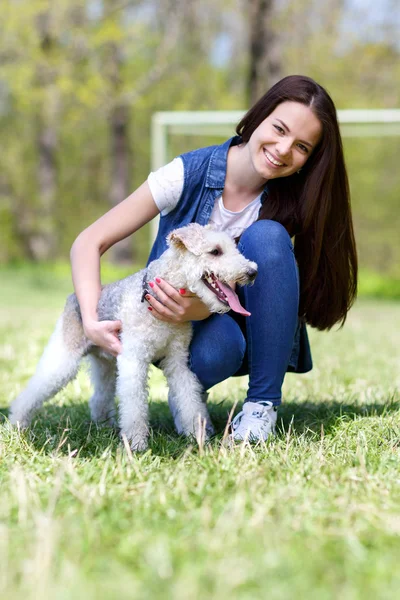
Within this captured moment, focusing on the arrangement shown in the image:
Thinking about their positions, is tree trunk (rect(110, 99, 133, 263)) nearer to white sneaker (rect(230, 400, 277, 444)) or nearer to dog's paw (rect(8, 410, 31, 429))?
dog's paw (rect(8, 410, 31, 429))

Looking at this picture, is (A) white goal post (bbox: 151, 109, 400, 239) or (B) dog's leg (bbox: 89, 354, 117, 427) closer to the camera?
(B) dog's leg (bbox: 89, 354, 117, 427)

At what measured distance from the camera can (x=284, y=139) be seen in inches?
107

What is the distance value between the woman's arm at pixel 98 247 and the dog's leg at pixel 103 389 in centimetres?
35

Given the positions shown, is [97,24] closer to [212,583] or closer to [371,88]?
[371,88]

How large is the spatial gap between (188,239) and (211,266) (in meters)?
0.13

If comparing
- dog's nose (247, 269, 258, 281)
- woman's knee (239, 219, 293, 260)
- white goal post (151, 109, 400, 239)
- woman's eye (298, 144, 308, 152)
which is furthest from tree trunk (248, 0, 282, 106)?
dog's nose (247, 269, 258, 281)

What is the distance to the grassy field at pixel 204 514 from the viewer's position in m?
1.43

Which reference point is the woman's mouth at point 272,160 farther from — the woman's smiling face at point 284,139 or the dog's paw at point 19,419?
the dog's paw at point 19,419

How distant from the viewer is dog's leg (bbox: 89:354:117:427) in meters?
3.15

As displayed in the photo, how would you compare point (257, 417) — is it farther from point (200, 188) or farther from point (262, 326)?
point (200, 188)

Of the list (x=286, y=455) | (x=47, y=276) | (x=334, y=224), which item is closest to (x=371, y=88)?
(x=47, y=276)

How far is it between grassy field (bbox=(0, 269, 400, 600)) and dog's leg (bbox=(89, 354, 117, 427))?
153 millimetres

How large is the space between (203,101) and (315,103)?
42.1ft

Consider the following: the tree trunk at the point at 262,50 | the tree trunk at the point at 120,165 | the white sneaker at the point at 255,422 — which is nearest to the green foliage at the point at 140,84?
the tree trunk at the point at 262,50
